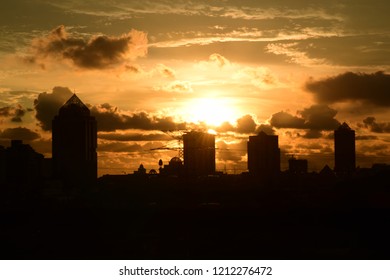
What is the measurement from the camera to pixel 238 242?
2955 inches

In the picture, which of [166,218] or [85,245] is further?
[166,218]

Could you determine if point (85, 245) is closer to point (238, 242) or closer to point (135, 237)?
point (135, 237)

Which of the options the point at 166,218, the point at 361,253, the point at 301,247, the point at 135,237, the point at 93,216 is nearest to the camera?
the point at 361,253

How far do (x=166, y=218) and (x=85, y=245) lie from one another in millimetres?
37019

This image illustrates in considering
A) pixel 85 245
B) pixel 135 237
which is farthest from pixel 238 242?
pixel 85 245

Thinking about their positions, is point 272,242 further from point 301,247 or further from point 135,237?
point 135,237

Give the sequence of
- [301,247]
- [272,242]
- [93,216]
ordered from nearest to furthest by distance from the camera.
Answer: [301,247] < [272,242] < [93,216]

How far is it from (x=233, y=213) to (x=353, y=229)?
127ft
